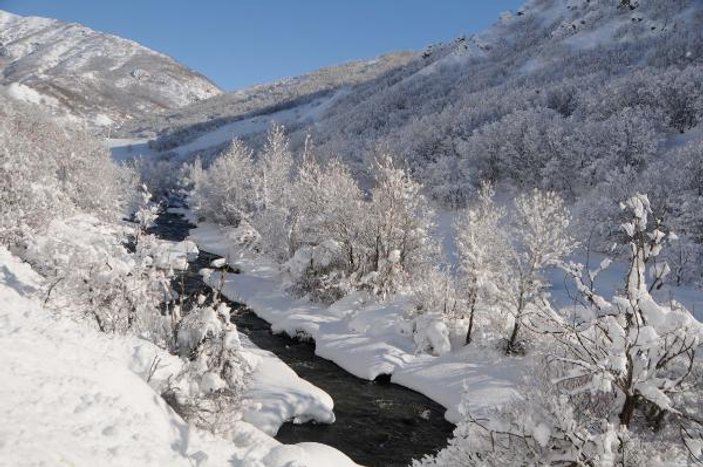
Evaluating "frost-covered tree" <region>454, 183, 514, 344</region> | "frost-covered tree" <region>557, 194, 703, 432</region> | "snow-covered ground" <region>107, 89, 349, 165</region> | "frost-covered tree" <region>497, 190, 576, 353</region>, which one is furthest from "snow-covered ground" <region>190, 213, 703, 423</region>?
"snow-covered ground" <region>107, 89, 349, 165</region>

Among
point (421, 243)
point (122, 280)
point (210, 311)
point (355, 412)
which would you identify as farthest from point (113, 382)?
point (421, 243)

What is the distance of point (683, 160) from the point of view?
2831 centimetres

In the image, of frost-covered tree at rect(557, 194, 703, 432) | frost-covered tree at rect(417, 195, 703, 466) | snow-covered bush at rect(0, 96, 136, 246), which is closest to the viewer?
frost-covered tree at rect(557, 194, 703, 432)

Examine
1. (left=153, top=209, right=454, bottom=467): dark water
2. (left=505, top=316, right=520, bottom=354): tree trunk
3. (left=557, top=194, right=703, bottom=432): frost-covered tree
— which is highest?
(left=557, top=194, right=703, bottom=432): frost-covered tree

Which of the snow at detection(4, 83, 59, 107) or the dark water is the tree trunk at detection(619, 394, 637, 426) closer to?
→ the dark water

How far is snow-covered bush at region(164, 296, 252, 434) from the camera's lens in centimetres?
1061

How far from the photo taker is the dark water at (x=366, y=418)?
1360 cm

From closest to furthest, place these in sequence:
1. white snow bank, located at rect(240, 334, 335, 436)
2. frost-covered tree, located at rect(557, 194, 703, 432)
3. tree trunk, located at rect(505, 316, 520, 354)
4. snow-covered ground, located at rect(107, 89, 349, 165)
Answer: frost-covered tree, located at rect(557, 194, 703, 432) < white snow bank, located at rect(240, 334, 335, 436) < tree trunk, located at rect(505, 316, 520, 354) < snow-covered ground, located at rect(107, 89, 349, 165)

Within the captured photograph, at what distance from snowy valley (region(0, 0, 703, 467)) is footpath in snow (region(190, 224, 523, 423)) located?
109mm

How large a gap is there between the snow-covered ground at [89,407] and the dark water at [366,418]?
4.09 ft

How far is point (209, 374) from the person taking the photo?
11844mm

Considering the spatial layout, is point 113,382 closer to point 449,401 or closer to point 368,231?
point 449,401

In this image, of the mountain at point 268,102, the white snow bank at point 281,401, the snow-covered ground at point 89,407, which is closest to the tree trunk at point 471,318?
the white snow bank at point 281,401

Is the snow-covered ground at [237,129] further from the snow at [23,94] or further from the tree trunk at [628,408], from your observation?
the tree trunk at [628,408]
